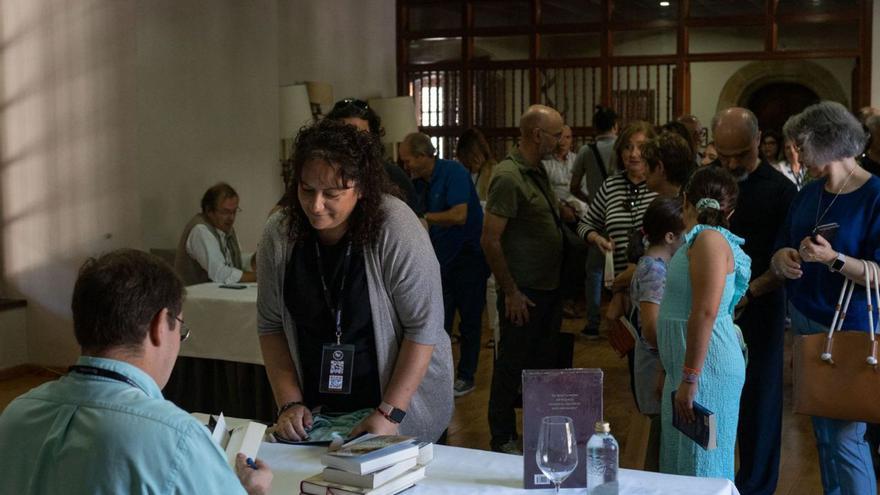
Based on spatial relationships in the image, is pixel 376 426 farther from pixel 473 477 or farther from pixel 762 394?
pixel 762 394

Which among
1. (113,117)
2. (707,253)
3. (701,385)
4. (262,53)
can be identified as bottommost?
(701,385)

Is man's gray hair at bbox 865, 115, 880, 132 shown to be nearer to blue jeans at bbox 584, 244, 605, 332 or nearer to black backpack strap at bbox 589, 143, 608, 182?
black backpack strap at bbox 589, 143, 608, 182

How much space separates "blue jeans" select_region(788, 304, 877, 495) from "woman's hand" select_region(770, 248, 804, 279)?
0.66 feet

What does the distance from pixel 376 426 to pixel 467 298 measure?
13.0 ft

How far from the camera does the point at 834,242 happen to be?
3566mm

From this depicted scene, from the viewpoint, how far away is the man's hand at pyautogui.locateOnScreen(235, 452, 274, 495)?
2.08 meters

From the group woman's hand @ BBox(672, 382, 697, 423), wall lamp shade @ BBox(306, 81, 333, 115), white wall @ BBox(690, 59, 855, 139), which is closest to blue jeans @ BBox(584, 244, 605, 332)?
wall lamp shade @ BBox(306, 81, 333, 115)

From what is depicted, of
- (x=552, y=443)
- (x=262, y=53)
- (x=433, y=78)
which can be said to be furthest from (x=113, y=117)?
(x=552, y=443)

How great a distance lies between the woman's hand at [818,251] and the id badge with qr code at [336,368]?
161 centimetres

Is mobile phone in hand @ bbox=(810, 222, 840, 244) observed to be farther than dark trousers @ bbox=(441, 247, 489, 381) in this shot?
No

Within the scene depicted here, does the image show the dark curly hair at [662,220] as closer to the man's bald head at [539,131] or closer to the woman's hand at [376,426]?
the man's bald head at [539,131]

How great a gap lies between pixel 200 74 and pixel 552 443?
19.5 ft

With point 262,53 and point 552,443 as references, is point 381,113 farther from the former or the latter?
point 552,443

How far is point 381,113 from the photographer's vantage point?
9.86 meters
